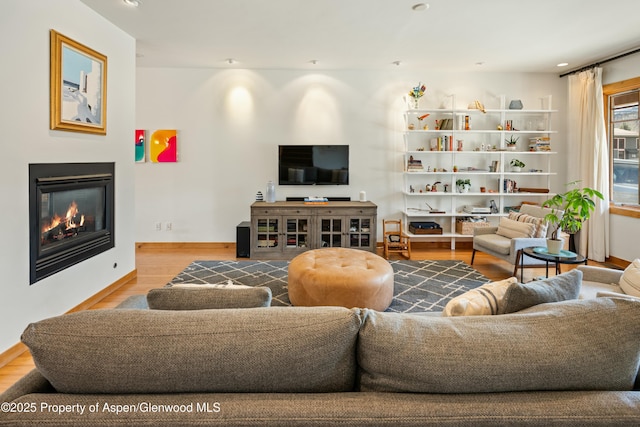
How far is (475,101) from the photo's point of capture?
595cm

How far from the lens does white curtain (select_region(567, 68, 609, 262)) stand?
210 inches

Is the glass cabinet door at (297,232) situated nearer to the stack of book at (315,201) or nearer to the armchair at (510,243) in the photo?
the stack of book at (315,201)

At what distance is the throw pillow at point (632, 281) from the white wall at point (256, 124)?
3.98 meters

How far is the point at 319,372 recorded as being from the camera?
103 centimetres

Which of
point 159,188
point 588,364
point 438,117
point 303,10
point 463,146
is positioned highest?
point 303,10

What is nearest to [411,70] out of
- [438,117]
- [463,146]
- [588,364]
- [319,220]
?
[438,117]

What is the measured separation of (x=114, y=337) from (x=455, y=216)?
578cm

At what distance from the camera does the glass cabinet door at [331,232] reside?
223 inches

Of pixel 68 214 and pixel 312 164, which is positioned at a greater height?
pixel 312 164

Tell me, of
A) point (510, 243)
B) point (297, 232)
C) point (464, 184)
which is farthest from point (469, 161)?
point (297, 232)

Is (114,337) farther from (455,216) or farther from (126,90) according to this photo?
(455,216)

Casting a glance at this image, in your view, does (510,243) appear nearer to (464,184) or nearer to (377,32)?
(464,184)

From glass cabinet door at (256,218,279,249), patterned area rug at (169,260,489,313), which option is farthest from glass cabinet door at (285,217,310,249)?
patterned area rug at (169,260,489,313)

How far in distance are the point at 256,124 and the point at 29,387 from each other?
5.39 metres
